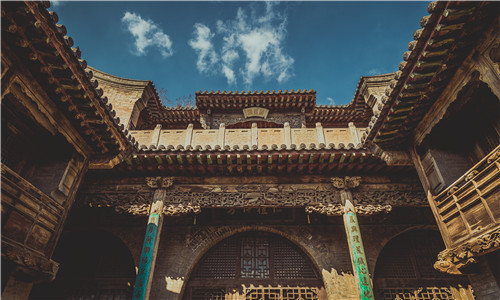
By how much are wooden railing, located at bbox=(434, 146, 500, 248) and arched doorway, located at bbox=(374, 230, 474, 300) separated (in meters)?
3.11

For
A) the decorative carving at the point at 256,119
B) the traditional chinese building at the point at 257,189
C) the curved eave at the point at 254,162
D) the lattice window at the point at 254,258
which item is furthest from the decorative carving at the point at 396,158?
the decorative carving at the point at 256,119

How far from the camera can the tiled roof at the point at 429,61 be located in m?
3.96

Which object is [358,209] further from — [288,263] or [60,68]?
[60,68]

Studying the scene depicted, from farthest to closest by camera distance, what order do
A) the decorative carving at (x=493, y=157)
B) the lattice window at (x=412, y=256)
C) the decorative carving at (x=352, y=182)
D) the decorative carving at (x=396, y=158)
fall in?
the lattice window at (x=412, y=256)
the decorative carving at (x=352, y=182)
the decorative carving at (x=396, y=158)
the decorative carving at (x=493, y=157)

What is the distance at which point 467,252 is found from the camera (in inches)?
186

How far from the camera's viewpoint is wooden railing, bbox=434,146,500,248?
4.54 meters

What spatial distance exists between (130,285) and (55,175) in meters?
3.68

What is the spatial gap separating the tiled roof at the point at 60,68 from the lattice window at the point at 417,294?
7677 millimetres

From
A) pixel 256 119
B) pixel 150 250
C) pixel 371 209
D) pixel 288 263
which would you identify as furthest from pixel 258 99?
pixel 150 250

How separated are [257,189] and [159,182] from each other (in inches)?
97.4

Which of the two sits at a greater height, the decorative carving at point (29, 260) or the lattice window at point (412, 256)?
the lattice window at point (412, 256)

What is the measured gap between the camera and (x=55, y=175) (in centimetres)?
591

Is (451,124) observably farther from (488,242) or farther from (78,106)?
(78,106)

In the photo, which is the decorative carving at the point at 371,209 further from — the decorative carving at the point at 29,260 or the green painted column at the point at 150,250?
the decorative carving at the point at 29,260
